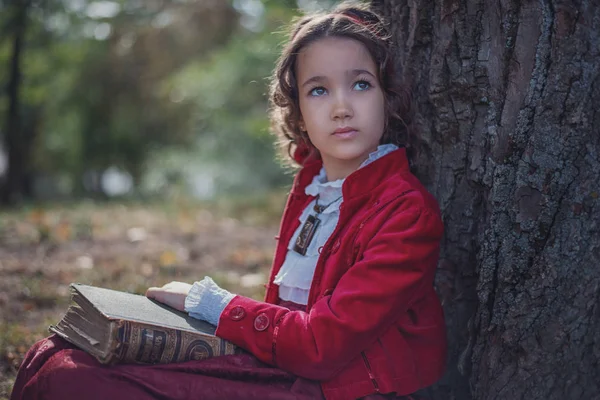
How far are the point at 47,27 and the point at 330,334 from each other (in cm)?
881

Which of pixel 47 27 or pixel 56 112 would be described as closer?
pixel 47 27

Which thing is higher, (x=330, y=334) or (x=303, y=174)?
(x=303, y=174)

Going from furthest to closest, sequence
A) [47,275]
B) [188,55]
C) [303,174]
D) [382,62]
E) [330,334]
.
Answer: [188,55], [47,275], [303,174], [382,62], [330,334]

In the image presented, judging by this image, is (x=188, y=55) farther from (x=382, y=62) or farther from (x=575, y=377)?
(x=575, y=377)

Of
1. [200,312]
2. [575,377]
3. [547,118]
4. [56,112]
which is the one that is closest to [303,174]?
[200,312]

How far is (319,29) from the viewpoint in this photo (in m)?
2.30

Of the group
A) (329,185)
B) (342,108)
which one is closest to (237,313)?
(329,185)

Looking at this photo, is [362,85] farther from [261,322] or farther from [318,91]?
[261,322]

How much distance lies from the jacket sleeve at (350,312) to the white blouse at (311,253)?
0.32m

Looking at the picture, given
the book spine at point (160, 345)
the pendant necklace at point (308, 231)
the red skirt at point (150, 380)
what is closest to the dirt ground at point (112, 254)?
the red skirt at point (150, 380)

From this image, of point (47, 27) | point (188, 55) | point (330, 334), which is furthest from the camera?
point (188, 55)

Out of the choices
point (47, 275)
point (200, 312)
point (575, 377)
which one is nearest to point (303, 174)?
point (200, 312)

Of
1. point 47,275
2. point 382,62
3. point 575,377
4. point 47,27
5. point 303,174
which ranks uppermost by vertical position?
point 47,27

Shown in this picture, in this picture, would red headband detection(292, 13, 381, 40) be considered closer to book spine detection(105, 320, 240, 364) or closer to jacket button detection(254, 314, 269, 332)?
jacket button detection(254, 314, 269, 332)
